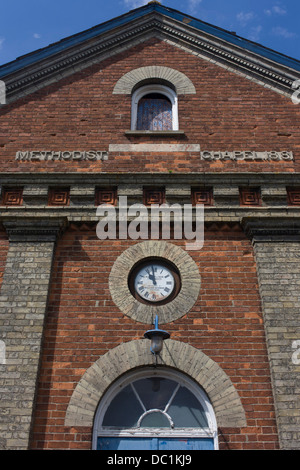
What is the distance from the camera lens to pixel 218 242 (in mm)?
7344

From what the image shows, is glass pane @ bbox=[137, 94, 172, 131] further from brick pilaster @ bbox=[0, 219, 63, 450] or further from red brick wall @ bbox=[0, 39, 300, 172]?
brick pilaster @ bbox=[0, 219, 63, 450]

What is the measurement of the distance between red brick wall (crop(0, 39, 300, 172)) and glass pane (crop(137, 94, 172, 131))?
34 cm

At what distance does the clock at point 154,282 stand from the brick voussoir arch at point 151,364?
729 millimetres

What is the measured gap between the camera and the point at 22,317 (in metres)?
6.53

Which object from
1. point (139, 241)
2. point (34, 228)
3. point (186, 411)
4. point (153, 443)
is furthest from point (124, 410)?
point (34, 228)

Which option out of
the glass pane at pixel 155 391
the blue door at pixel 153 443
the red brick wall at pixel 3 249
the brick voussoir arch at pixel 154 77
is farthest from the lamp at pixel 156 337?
the brick voussoir arch at pixel 154 77

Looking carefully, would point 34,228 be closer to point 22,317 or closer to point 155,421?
point 22,317

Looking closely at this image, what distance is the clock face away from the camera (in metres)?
6.95

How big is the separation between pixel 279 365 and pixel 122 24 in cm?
772

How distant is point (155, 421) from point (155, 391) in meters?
0.39

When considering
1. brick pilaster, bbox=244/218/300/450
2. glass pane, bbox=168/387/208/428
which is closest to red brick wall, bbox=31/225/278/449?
brick pilaster, bbox=244/218/300/450

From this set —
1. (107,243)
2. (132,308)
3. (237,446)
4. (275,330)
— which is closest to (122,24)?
(107,243)

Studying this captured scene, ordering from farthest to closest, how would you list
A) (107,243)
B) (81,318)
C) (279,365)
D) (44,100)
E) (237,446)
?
(44,100) < (107,243) < (81,318) < (279,365) < (237,446)

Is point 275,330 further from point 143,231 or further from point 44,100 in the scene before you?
point 44,100
